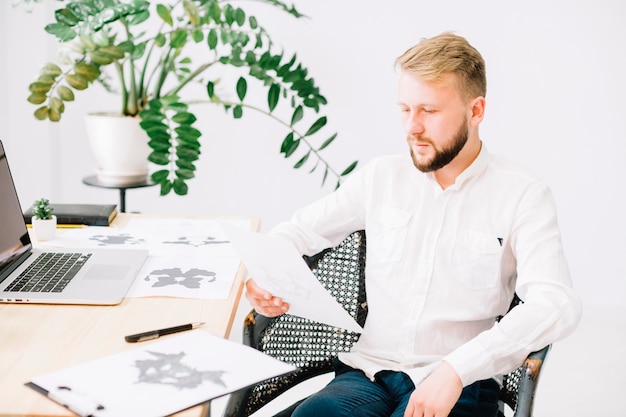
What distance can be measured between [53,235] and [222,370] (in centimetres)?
89

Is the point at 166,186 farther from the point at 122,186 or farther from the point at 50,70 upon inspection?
the point at 50,70

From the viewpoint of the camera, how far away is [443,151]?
154 centimetres

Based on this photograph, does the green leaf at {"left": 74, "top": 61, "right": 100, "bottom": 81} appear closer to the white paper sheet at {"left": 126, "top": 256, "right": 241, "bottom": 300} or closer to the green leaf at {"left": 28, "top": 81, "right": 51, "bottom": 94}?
the green leaf at {"left": 28, "top": 81, "right": 51, "bottom": 94}

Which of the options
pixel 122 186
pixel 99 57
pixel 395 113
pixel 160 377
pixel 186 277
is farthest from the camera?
pixel 395 113

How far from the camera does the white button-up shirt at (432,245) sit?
149 centimetres

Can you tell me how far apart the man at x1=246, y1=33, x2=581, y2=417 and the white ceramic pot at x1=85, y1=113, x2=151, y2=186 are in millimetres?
1362

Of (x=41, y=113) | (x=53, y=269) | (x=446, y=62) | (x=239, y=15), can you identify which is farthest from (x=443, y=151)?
(x=41, y=113)

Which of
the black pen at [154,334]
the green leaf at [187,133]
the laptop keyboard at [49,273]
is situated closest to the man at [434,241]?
the black pen at [154,334]

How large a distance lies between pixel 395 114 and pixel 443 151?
6.24ft

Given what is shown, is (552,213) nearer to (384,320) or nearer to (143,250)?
(384,320)

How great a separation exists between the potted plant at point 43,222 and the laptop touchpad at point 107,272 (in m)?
0.29

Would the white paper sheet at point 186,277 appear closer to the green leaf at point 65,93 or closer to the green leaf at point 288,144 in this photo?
the green leaf at point 288,144

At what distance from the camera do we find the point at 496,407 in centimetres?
146

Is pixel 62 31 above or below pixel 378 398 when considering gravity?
above
